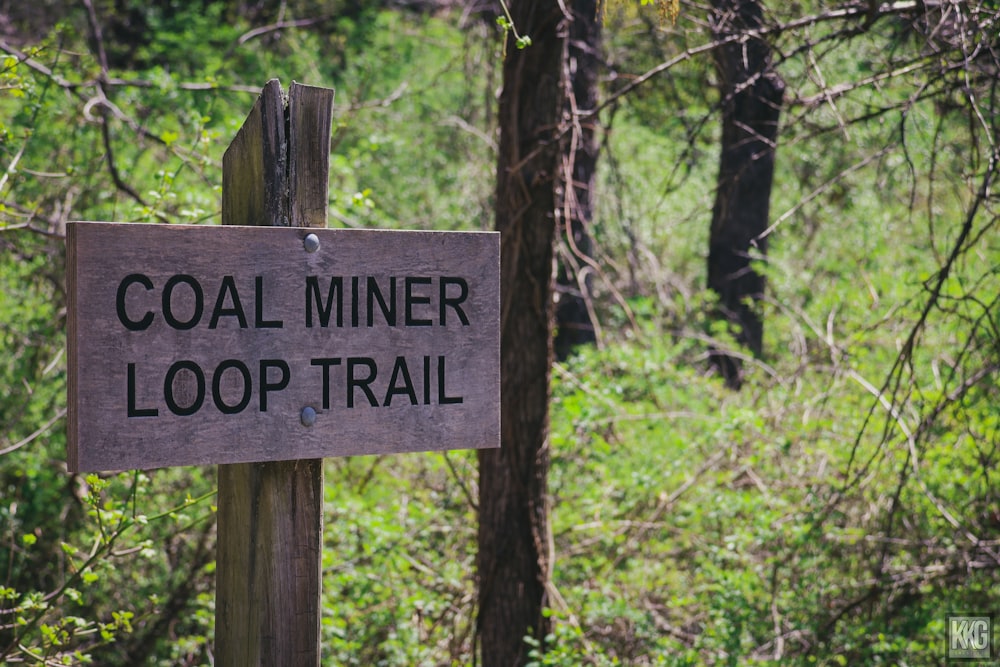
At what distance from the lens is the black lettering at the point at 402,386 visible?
6.72 feet

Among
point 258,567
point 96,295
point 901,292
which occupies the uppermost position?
point 901,292

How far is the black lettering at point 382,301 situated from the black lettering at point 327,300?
0.06 m

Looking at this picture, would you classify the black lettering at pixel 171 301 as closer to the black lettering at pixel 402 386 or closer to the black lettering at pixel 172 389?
the black lettering at pixel 172 389

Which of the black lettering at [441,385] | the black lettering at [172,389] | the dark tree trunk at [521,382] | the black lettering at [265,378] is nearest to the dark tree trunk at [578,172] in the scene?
the dark tree trunk at [521,382]

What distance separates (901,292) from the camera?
555 cm

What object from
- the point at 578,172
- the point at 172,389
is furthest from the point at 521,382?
the point at 578,172

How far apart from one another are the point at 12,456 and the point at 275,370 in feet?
12.5

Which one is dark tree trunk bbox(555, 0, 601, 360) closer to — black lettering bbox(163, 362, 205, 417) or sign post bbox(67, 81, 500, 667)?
sign post bbox(67, 81, 500, 667)

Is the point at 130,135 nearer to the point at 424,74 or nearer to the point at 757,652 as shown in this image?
the point at 757,652

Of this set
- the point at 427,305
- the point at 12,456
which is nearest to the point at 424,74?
the point at 12,456

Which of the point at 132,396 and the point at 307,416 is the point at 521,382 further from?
the point at 132,396

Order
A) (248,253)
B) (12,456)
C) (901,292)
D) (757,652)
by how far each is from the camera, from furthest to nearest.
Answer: (901,292) → (12,456) → (757,652) → (248,253)

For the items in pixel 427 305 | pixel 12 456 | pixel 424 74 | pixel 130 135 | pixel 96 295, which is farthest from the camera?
pixel 424 74

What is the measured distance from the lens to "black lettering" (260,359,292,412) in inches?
76.1
